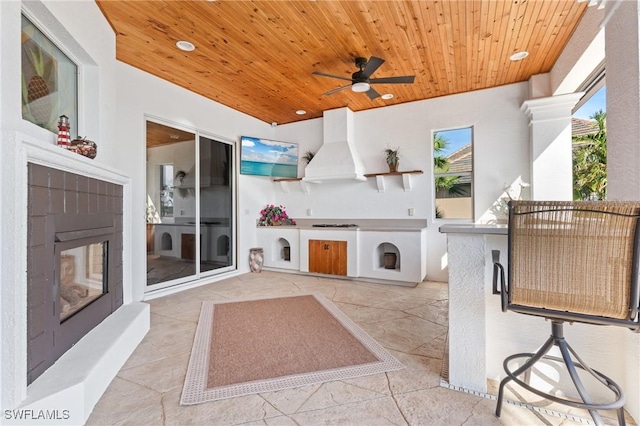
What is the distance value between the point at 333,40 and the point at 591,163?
396 centimetres

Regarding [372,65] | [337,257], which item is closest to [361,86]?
[372,65]

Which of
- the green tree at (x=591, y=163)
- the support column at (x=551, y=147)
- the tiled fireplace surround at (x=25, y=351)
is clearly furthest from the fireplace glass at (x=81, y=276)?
the green tree at (x=591, y=163)

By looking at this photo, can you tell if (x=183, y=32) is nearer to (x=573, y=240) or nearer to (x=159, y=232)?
(x=159, y=232)

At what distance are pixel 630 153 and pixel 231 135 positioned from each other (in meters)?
4.92

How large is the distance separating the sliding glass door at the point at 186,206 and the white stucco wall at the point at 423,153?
145 cm

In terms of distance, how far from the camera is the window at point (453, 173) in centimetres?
446

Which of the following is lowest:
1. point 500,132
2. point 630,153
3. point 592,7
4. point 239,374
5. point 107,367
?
point 239,374

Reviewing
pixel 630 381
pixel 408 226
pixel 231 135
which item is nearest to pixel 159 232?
pixel 231 135

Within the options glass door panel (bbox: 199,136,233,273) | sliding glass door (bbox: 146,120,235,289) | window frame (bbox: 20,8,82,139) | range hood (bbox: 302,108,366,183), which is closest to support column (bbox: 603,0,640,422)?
range hood (bbox: 302,108,366,183)

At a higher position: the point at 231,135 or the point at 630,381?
the point at 231,135

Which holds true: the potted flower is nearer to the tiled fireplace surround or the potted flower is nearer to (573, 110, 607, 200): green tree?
the tiled fireplace surround

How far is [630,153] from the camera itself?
1663mm

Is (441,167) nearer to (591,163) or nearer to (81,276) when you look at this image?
(591,163)

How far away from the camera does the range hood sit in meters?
4.89
